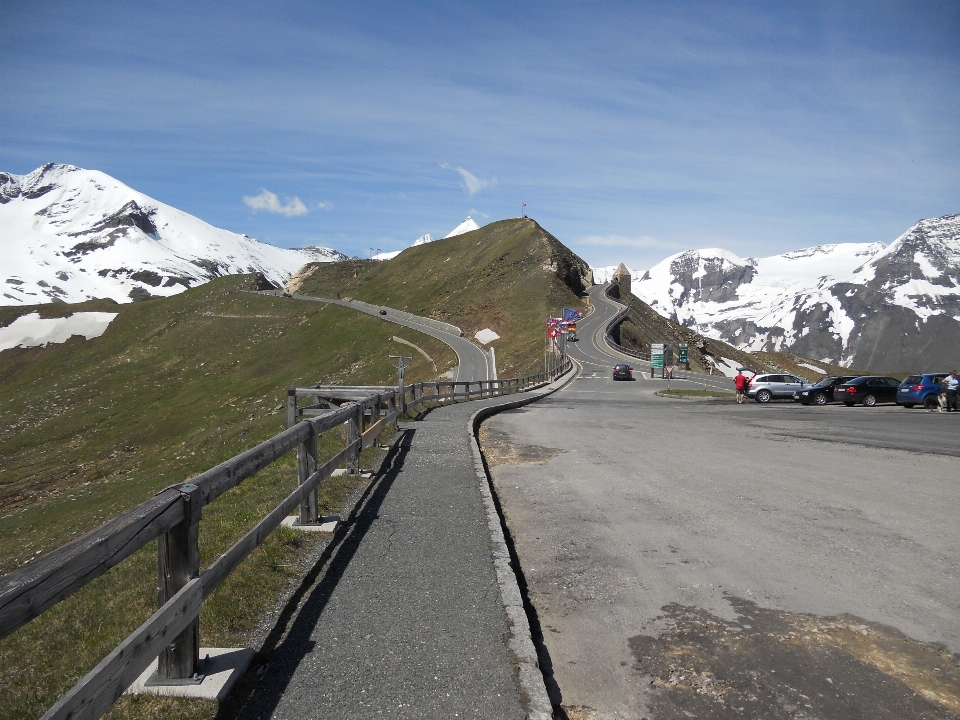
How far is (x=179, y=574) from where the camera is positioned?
396 centimetres

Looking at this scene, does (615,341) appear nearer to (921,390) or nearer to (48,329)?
(921,390)

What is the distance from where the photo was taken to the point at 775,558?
6961 millimetres

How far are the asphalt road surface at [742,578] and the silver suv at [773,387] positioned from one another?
21.7 metres

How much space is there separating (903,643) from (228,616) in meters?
4.81

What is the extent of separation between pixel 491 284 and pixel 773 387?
239ft

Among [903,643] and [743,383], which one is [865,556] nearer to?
[903,643]

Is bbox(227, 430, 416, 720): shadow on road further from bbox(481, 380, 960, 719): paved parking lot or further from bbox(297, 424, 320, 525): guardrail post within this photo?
bbox(481, 380, 960, 719): paved parking lot

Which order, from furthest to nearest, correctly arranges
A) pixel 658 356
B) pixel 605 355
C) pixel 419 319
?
pixel 419 319, pixel 605 355, pixel 658 356

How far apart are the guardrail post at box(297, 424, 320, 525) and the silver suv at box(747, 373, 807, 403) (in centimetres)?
3200

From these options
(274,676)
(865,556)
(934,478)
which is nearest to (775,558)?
(865,556)

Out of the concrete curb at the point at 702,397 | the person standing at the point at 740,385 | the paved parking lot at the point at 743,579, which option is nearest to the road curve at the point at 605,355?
the concrete curb at the point at 702,397

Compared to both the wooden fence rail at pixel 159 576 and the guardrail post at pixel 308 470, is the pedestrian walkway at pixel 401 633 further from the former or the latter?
the wooden fence rail at pixel 159 576

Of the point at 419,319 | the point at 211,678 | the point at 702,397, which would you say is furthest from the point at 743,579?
the point at 419,319

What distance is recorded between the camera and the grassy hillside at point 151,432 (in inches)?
198
